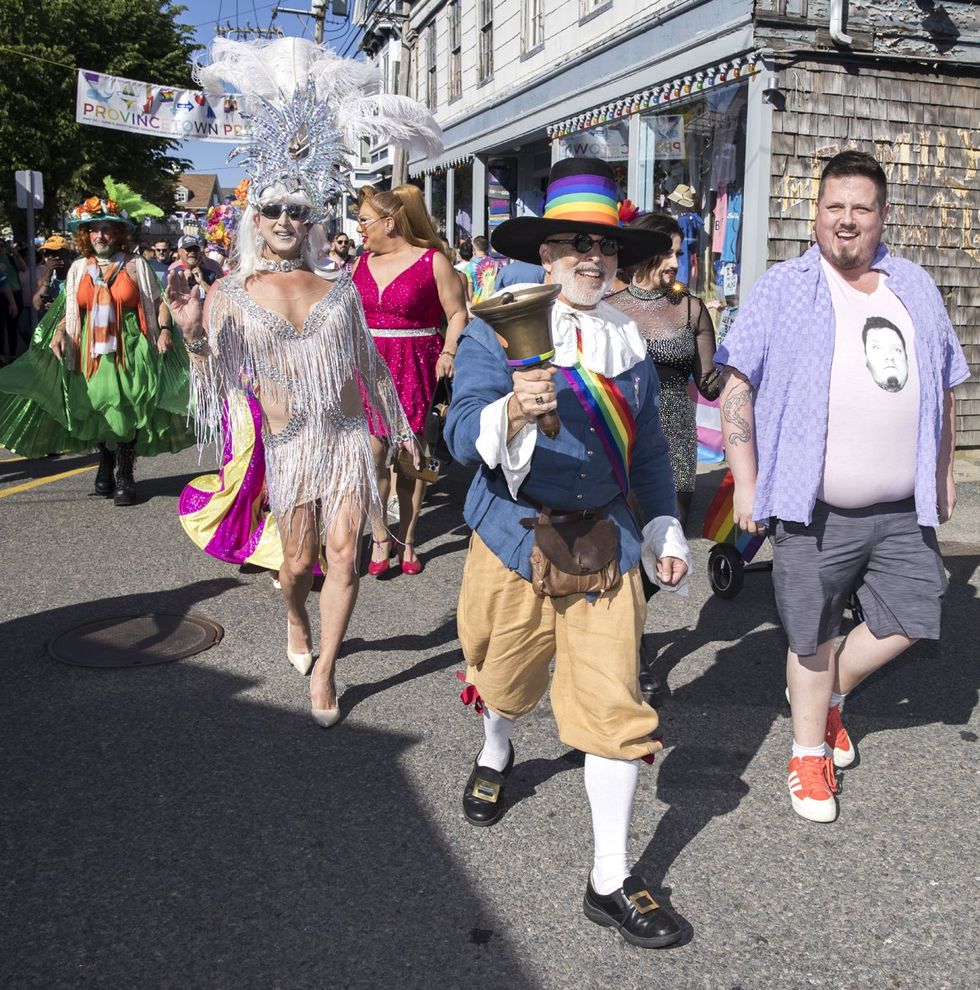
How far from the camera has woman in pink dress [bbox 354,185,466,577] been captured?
609cm

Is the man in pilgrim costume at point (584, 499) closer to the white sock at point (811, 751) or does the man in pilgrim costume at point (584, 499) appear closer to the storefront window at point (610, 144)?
the white sock at point (811, 751)

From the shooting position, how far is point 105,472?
811 cm

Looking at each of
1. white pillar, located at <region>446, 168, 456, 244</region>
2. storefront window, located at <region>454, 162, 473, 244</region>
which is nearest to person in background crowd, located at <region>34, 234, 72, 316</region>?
storefront window, located at <region>454, 162, 473, 244</region>

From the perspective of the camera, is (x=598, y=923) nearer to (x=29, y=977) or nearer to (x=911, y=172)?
(x=29, y=977)

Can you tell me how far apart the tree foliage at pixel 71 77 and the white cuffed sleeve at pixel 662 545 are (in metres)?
34.6

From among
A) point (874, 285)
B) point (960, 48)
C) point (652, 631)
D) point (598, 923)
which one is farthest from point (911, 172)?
point (598, 923)

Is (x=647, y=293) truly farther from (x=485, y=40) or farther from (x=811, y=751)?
(x=485, y=40)

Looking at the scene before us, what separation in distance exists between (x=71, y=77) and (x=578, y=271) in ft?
122

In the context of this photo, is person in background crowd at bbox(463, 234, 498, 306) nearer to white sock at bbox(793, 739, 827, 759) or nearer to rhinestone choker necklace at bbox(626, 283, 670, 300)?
rhinestone choker necklace at bbox(626, 283, 670, 300)

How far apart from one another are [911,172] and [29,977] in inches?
363

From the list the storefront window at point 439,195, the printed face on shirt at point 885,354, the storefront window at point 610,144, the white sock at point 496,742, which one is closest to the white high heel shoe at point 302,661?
the white sock at point 496,742

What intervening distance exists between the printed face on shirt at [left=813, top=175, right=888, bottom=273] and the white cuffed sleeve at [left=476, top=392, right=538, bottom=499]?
1.27 meters

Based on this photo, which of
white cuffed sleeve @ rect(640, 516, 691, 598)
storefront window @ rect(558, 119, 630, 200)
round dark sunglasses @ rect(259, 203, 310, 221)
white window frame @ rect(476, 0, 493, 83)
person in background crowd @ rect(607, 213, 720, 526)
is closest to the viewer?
white cuffed sleeve @ rect(640, 516, 691, 598)

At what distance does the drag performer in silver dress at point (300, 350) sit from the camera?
4.10m
